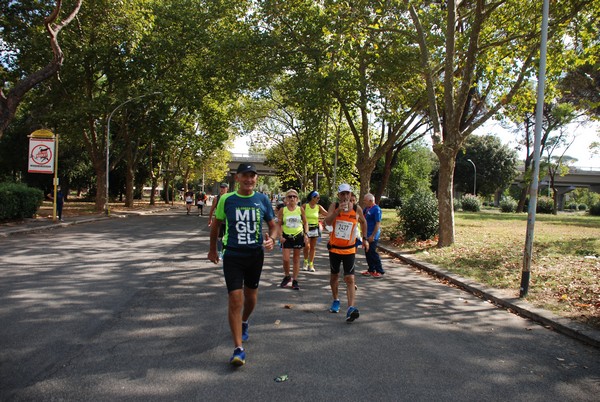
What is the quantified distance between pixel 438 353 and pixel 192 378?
2.48 meters

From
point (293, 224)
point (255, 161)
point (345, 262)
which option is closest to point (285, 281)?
point (293, 224)

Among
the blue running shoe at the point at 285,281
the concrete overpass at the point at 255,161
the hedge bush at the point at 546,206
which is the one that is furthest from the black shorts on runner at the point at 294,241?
the concrete overpass at the point at 255,161

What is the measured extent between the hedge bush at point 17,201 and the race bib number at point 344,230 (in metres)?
16.0

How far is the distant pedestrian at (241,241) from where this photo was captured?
168 inches

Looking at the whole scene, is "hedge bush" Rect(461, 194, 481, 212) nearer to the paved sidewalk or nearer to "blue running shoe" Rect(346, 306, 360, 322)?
the paved sidewalk

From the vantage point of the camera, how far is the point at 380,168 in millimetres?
58781

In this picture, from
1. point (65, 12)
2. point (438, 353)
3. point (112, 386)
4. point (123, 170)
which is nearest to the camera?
point (112, 386)

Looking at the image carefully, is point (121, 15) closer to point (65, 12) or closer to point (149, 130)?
point (65, 12)

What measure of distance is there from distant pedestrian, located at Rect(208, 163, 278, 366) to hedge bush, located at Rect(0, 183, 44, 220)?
1643cm

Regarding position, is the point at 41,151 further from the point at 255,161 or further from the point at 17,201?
the point at 255,161

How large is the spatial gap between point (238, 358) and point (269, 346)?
662 mm

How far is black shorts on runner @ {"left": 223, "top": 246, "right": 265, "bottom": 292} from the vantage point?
14.1ft

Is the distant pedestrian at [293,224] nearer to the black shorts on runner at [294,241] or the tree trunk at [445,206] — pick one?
the black shorts on runner at [294,241]

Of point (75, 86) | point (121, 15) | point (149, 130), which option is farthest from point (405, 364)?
point (149, 130)
